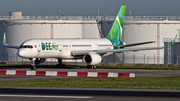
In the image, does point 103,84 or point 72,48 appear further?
point 72,48

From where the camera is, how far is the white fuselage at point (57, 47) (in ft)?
163

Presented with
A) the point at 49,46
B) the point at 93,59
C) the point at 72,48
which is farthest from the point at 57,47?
the point at 93,59

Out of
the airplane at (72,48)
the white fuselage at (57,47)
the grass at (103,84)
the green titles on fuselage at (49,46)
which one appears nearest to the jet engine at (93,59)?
the airplane at (72,48)

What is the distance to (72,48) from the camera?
5512 centimetres

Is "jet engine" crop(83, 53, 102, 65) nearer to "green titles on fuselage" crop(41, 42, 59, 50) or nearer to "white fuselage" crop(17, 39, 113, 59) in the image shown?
"white fuselage" crop(17, 39, 113, 59)

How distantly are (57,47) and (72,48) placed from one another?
320 cm

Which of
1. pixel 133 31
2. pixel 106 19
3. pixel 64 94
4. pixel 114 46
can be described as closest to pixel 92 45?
pixel 114 46

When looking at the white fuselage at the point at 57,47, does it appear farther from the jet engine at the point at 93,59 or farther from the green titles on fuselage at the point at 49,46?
the jet engine at the point at 93,59

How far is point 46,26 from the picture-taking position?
80625 mm

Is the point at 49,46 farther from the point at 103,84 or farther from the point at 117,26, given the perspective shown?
the point at 103,84

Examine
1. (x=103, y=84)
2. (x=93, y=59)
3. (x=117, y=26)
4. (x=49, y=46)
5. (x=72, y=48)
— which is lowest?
(x=103, y=84)

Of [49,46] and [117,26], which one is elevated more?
[117,26]

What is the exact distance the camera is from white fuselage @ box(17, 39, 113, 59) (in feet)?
163

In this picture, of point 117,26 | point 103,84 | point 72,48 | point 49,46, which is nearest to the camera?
point 103,84
